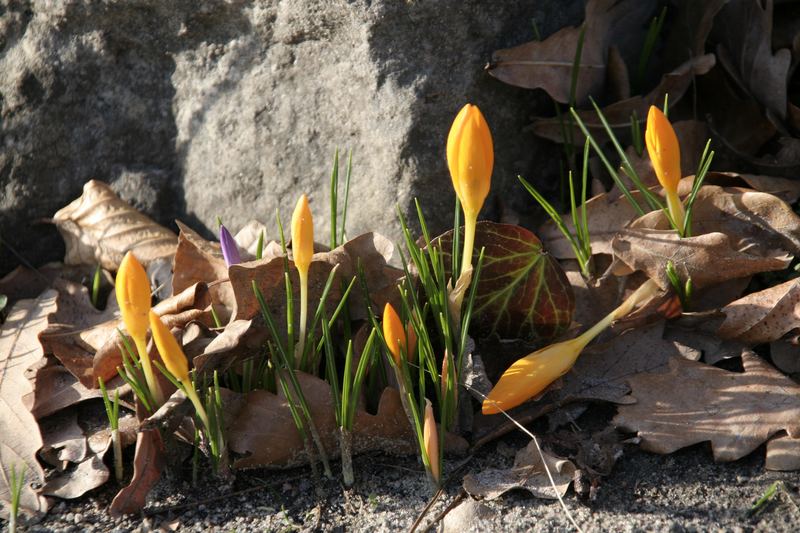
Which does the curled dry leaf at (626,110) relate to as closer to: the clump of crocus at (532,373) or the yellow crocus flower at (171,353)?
the clump of crocus at (532,373)

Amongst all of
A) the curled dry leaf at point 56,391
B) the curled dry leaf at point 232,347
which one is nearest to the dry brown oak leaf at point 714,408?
the curled dry leaf at point 232,347

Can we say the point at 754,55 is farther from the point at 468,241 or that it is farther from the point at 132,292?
the point at 132,292

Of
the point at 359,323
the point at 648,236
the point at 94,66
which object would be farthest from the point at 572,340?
the point at 94,66

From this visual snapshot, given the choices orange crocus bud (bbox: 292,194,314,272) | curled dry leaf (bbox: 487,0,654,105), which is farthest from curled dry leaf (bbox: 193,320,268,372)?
curled dry leaf (bbox: 487,0,654,105)

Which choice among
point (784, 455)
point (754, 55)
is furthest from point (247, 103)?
point (784, 455)

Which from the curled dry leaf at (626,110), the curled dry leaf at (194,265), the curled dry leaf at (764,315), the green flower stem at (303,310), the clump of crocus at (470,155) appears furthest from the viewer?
the curled dry leaf at (626,110)

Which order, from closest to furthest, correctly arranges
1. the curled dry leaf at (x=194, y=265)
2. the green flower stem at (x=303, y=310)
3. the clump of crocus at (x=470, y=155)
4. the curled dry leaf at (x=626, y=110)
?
1. the clump of crocus at (x=470, y=155)
2. the green flower stem at (x=303, y=310)
3. the curled dry leaf at (x=194, y=265)
4. the curled dry leaf at (x=626, y=110)
